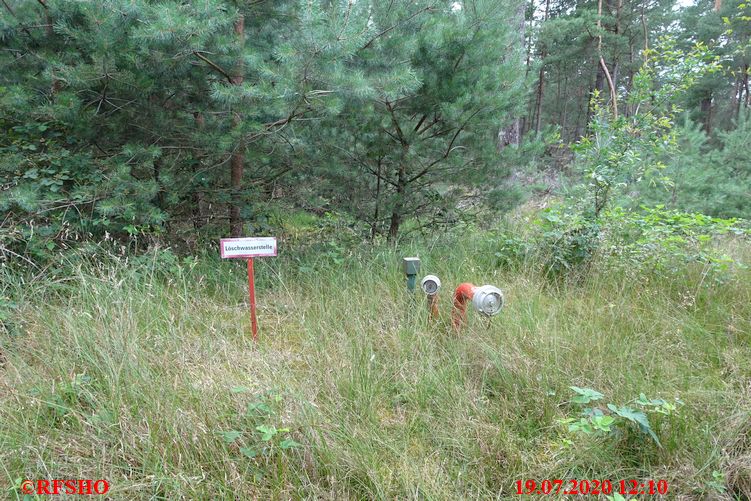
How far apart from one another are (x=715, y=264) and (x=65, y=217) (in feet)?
16.9

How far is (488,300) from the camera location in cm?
250

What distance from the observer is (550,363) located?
7.58 ft

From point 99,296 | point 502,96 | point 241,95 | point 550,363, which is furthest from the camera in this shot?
point 502,96

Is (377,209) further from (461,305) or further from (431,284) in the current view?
(461,305)

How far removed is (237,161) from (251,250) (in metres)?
1.57

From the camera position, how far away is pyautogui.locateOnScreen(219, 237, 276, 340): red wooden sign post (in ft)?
8.97

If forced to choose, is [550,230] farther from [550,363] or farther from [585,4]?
[585,4]

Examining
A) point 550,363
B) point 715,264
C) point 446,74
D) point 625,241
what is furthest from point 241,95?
point 715,264

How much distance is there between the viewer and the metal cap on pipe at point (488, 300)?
249 centimetres

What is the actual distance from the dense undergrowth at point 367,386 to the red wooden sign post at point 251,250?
202 mm
